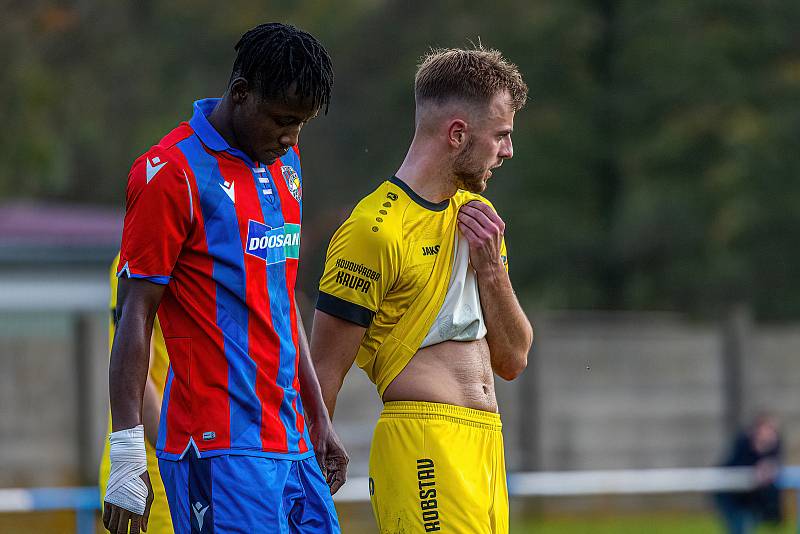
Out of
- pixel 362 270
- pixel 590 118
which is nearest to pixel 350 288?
pixel 362 270

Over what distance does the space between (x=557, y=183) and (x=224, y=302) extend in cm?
1908

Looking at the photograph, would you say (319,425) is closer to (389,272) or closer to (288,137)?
(389,272)

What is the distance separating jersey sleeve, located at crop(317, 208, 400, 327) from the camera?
16.2ft

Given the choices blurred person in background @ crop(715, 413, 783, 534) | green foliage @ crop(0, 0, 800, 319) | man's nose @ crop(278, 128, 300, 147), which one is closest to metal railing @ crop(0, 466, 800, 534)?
blurred person in background @ crop(715, 413, 783, 534)

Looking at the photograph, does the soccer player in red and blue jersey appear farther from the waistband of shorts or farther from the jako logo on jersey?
the waistband of shorts

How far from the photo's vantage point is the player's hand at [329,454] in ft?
15.8

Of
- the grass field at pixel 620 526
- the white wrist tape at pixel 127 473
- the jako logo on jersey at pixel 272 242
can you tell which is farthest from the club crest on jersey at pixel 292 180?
the grass field at pixel 620 526

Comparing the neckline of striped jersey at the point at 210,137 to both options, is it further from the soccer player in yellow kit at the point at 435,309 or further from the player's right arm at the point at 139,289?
the soccer player in yellow kit at the point at 435,309

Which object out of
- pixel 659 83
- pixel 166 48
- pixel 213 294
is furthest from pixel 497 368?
Answer: pixel 166 48

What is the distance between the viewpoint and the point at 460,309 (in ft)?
16.6

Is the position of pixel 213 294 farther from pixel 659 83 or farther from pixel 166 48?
pixel 166 48

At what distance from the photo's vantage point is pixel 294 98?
423 centimetres

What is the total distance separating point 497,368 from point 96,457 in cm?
1035

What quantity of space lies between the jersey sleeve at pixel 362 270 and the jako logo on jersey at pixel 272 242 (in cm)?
47
